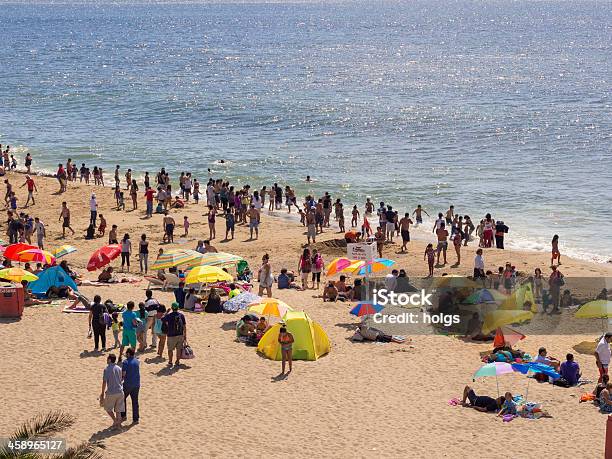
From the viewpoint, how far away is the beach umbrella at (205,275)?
68.2 feet

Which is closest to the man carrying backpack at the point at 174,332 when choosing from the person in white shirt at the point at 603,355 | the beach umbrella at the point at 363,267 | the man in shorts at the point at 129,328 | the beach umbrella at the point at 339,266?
the man in shorts at the point at 129,328

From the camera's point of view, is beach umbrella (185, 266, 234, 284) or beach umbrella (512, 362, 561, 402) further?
beach umbrella (185, 266, 234, 284)

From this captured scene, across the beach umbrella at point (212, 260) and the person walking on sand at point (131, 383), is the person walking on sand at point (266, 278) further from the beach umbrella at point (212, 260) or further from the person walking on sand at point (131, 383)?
the person walking on sand at point (131, 383)

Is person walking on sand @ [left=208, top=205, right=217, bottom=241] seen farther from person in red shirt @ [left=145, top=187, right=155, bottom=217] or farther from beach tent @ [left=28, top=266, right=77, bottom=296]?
beach tent @ [left=28, top=266, right=77, bottom=296]

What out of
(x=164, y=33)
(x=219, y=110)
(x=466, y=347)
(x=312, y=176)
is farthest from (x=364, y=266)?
(x=164, y=33)

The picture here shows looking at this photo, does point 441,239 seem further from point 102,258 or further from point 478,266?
point 102,258

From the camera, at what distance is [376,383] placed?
16.9m

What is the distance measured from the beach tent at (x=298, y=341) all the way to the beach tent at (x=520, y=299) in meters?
4.42

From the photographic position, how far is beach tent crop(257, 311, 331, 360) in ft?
59.1

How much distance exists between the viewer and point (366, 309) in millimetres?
19672

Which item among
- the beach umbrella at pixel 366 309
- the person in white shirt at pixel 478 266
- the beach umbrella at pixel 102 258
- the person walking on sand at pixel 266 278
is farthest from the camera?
the person in white shirt at pixel 478 266

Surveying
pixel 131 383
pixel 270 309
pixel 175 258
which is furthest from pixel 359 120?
pixel 131 383

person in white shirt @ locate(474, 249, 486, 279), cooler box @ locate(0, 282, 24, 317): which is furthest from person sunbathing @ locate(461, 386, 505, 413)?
cooler box @ locate(0, 282, 24, 317)

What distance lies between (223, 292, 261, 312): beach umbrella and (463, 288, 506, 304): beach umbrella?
4.24m
